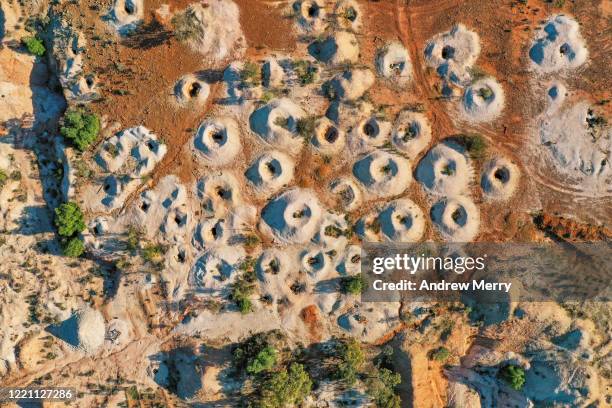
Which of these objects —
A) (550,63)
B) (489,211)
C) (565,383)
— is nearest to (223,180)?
(489,211)

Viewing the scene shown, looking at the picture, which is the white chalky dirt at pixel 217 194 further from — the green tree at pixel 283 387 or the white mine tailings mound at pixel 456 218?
the white mine tailings mound at pixel 456 218

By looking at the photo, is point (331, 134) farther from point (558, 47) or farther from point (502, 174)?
point (558, 47)

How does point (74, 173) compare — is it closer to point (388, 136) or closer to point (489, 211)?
point (388, 136)

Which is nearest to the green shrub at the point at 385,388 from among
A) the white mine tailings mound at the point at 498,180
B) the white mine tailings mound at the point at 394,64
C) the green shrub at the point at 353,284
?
the green shrub at the point at 353,284

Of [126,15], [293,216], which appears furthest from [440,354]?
[126,15]

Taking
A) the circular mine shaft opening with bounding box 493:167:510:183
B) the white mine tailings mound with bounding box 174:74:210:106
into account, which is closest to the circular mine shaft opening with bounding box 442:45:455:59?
the circular mine shaft opening with bounding box 493:167:510:183
